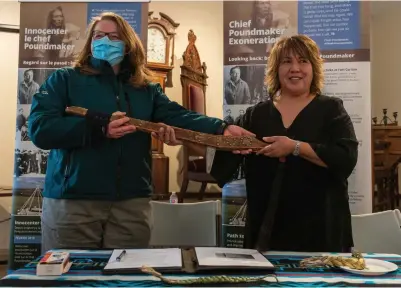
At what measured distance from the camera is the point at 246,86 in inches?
111

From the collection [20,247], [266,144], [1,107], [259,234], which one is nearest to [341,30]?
[266,144]

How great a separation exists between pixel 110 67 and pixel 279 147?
0.81 m

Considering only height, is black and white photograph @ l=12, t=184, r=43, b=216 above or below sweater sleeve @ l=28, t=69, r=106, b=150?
below

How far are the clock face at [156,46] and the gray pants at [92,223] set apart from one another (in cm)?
330

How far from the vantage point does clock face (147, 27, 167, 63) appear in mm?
4762

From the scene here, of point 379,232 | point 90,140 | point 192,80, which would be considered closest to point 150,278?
point 90,140

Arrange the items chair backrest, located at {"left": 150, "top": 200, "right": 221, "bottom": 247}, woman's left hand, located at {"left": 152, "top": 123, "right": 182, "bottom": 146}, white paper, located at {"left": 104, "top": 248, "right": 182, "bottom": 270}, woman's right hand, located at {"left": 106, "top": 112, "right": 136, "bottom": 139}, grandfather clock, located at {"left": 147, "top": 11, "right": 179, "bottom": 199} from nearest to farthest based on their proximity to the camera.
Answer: white paper, located at {"left": 104, "top": 248, "right": 182, "bottom": 270} < woman's right hand, located at {"left": 106, "top": 112, "right": 136, "bottom": 139} < woman's left hand, located at {"left": 152, "top": 123, "right": 182, "bottom": 146} < chair backrest, located at {"left": 150, "top": 200, "right": 221, "bottom": 247} < grandfather clock, located at {"left": 147, "top": 11, "right": 179, "bottom": 199}

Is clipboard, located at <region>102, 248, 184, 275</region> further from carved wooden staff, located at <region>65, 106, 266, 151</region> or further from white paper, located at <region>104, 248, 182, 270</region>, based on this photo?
carved wooden staff, located at <region>65, 106, 266, 151</region>

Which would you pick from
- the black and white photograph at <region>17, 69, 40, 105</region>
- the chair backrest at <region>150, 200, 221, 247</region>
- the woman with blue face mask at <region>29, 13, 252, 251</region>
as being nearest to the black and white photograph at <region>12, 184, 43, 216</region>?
the black and white photograph at <region>17, 69, 40, 105</region>

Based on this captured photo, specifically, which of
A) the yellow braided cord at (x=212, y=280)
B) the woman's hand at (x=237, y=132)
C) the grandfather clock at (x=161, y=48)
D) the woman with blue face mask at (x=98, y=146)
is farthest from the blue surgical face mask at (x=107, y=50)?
the grandfather clock at (x=161, y=48)

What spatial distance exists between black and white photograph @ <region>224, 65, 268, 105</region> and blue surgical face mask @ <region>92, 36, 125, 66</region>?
3.93 feet

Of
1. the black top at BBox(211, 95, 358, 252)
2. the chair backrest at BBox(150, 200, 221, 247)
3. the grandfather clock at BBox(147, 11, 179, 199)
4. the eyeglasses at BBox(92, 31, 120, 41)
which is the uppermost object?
the grandfather clock at BBox(147, 11, 179, 199)

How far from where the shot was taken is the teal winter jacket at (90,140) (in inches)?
62.9

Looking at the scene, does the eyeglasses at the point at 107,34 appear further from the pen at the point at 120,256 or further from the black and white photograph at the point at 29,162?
the black and white photograph at the point at 29,162
